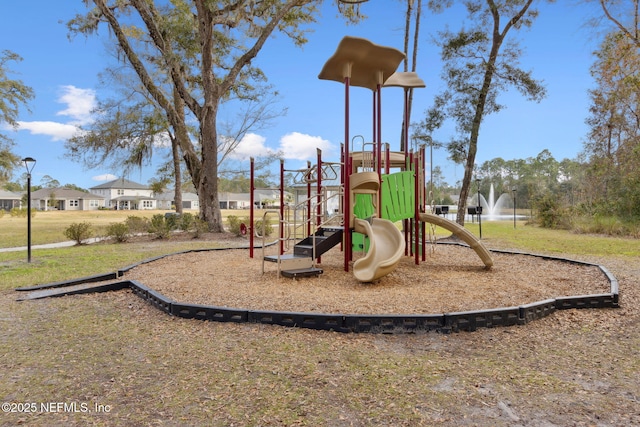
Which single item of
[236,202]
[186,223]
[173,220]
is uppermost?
[236,202]

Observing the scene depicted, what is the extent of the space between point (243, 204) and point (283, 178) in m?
57.9

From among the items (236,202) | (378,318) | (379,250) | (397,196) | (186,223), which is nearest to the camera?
(378,318)

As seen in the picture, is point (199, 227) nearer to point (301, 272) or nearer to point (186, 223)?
point (186, 223)

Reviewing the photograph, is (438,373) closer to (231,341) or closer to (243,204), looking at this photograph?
(231,341)

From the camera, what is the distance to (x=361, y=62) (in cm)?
688

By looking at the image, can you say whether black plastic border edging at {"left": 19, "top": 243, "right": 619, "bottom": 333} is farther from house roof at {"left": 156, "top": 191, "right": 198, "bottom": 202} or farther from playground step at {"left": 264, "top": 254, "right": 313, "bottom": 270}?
house roof at {"left": 156, "top": 191, "right": 198, "bottom": 202}

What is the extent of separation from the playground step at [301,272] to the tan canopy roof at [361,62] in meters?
3.27

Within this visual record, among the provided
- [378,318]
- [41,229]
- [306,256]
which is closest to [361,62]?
[306,256]

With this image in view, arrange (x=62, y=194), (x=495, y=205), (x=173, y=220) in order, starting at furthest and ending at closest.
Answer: (x=62, y=194) < (x=495, y=205) < (x=173, y=220)

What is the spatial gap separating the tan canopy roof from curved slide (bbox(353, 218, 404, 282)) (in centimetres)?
256

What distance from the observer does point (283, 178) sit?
24.5ft

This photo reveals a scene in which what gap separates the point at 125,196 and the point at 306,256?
67.3 metres

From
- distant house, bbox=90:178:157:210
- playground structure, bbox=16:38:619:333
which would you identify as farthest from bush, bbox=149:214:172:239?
distant house, bbox=90:178:157:210

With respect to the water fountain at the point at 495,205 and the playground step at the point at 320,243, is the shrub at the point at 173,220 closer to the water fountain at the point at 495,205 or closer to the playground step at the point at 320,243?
the playground step at the point at 320,243
